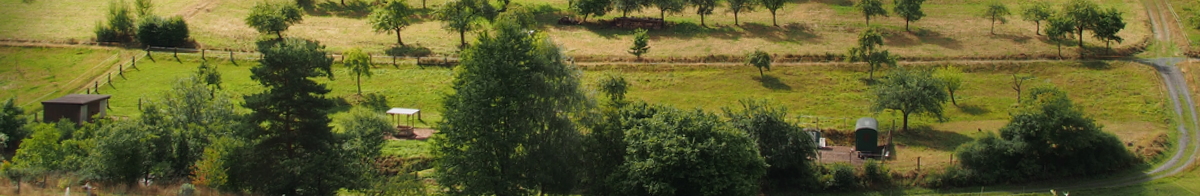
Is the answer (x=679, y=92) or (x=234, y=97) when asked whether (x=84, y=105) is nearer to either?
(x=234, y=97)

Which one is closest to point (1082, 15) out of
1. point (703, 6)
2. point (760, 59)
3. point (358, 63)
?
point (760, 59)

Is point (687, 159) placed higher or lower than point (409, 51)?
lower

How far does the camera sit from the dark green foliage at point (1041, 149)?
55.7 m

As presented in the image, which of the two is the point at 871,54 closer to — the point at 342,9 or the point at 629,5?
the point at 629,5

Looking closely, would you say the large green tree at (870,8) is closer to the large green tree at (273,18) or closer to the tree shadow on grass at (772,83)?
the tree shadow on grass at (772,83)

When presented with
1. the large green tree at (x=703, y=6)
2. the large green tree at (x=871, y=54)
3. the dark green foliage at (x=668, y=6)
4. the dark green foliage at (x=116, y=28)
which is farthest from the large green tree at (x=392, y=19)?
the large green tree at (x=871, y=54)

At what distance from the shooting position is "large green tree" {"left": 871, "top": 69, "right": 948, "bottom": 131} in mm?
64312

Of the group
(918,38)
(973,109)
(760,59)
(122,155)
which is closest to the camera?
(122,155)

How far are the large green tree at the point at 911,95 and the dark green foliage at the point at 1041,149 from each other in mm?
7104

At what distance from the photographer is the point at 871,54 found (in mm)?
77812

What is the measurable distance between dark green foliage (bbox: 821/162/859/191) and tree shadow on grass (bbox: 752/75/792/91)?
1988cm

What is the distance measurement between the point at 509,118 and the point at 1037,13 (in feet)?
196

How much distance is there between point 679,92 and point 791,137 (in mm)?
Result: 20312

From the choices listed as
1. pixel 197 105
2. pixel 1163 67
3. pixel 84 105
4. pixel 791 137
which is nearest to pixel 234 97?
pixel 84 105
